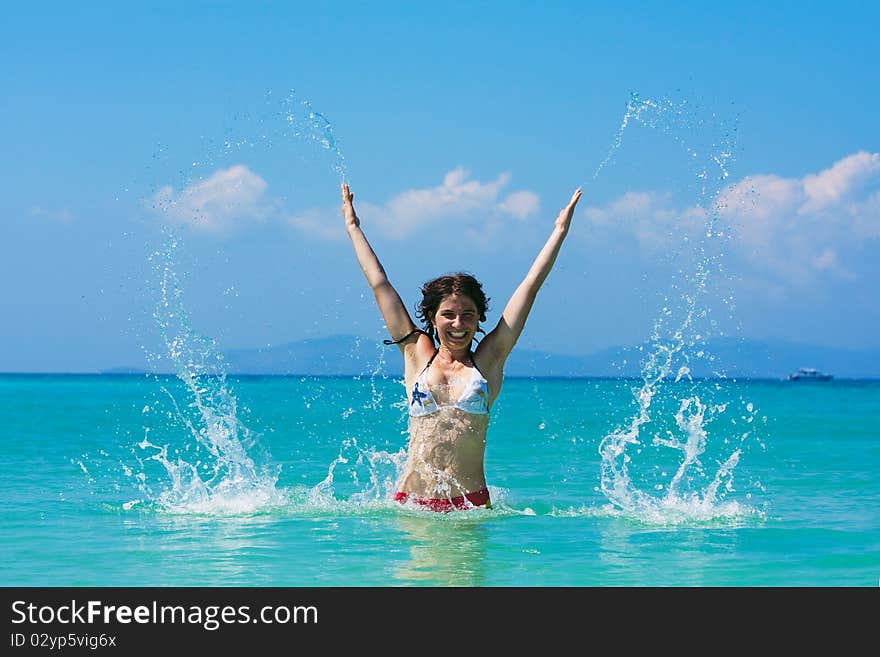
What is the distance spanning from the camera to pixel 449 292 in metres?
9.50

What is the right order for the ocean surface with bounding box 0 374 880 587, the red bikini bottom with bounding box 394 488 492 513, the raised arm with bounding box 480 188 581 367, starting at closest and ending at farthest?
the ocean surface with bounding box 0 374 880 587 → the raised arm with bounding box 480 188 581 367 → the red bikini bottom with bounding box 394 488 492 513

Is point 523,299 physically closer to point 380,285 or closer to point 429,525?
point 380,285

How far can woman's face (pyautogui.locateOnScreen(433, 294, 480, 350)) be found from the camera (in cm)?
945

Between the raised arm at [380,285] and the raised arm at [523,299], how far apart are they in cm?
69

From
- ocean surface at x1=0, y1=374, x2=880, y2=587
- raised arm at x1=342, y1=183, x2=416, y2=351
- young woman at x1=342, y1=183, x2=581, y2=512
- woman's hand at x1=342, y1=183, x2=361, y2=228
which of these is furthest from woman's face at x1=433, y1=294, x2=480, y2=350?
ocean surface at x1=0, y1=374, x2=880, y2=587

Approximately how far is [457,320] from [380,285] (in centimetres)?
68

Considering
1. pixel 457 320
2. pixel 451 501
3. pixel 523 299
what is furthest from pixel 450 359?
pixel 451 501

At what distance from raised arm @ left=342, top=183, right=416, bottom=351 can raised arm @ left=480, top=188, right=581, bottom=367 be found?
2.26 ft

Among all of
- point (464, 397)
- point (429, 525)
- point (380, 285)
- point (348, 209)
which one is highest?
point (348, 209)

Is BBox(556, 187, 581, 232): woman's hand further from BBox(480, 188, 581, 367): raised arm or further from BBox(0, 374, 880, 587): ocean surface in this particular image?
BBox(0, 374, 880, 587): ocean surface

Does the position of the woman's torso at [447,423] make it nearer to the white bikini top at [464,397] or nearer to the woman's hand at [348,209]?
the white bikini top at [464,397]
